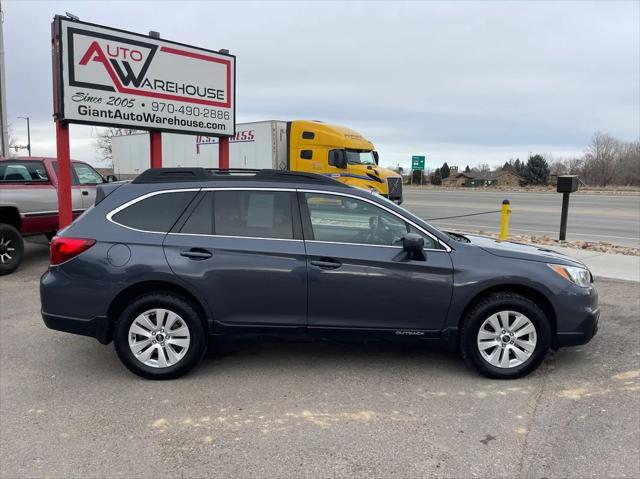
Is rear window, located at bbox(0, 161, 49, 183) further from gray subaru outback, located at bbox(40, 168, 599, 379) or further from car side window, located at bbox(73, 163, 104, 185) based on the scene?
gray subaru outback, located at bbox(40, 168, 599, 379)

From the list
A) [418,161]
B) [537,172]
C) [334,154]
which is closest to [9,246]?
[334,154]

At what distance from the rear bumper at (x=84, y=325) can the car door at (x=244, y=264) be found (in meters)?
0.75

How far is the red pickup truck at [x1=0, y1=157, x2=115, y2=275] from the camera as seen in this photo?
855 centimetres

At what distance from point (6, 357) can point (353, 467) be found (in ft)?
11.8

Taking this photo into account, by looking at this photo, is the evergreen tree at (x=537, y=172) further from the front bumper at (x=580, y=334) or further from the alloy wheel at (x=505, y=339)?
the alloy wheel at (x=505, y=339)

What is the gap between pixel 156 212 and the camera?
14.5ft

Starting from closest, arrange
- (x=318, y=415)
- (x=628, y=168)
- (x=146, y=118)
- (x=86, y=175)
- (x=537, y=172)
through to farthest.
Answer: (x=318, y=415) → (x=146, y=118) → (x=86, y=175) → (x=537, y=172) → (x=628, y=168)

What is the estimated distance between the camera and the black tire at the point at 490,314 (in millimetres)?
4301

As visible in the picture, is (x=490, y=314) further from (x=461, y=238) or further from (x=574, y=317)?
(x=461, y=238)

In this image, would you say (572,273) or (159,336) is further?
(572,273)

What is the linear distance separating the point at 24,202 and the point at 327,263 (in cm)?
683

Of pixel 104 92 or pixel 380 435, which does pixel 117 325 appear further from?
pixel 104 92

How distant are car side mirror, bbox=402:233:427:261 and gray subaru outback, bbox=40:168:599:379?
11mm

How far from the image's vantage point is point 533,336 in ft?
14.2
